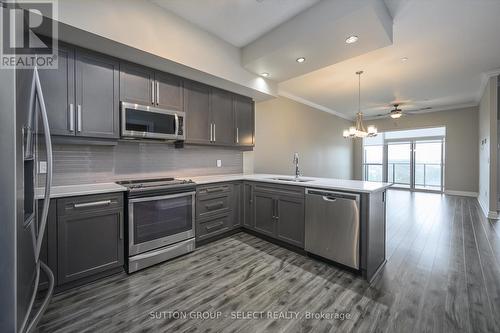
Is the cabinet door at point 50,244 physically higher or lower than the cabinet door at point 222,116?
lower

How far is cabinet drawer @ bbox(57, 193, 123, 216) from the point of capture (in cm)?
183

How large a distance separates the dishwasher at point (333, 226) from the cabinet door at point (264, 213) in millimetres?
556

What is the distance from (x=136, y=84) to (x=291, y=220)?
2578 millimetres

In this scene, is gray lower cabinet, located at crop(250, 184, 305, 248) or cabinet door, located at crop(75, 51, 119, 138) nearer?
cabinet door, located at crop(75, 51, 119, 138)

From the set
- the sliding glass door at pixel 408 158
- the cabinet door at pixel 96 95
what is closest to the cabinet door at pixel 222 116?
the cabinet door at pixel 96 95

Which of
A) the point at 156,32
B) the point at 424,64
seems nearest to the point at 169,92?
the point at 156,32

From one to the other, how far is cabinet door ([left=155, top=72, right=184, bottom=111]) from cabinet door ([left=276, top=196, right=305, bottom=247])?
1936mm

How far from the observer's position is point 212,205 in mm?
2971

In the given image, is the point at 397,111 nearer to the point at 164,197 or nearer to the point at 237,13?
the point at 237,13

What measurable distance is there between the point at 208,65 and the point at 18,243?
255 cm

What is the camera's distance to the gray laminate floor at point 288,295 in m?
1.54

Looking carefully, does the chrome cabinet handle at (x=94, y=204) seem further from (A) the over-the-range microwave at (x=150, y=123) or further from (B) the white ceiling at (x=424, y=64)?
(B) the white ceiling at (x=424, y=64)

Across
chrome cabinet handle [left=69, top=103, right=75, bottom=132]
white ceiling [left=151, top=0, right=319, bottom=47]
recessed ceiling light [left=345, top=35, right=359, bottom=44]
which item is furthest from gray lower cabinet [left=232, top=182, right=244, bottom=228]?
recessed ceiling light [left=345, top=35, right=359, bottom=44]

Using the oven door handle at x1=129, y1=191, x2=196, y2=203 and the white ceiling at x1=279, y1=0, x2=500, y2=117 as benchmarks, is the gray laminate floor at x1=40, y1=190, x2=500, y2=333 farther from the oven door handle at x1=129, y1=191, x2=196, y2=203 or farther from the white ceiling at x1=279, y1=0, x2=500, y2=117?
the white ceiling at x1=279, y1=0, x2=500, y2=117
